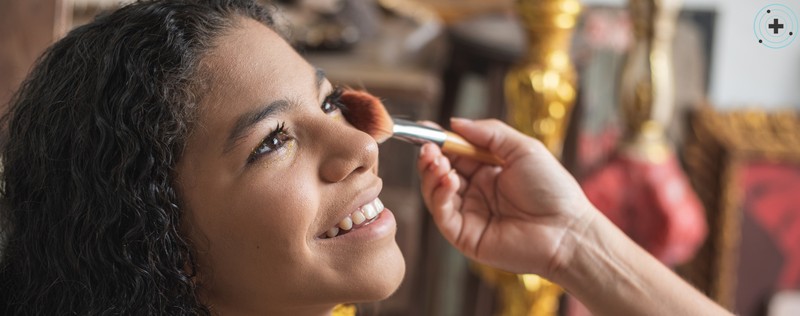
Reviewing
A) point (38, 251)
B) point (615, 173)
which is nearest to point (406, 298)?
point (615, 173)

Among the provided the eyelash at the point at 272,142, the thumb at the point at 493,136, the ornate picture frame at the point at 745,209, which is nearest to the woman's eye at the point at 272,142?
the eyelash at the point at 272,142

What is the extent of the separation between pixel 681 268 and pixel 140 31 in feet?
5.92

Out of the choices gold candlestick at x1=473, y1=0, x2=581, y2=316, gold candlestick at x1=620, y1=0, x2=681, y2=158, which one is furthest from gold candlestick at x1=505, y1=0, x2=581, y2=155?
gold candlestick at x1=620, y1=0, x2=681, y2=158

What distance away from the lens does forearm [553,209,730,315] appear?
0.98 m

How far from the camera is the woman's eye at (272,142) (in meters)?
0.82

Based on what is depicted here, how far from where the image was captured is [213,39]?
2.76 feet

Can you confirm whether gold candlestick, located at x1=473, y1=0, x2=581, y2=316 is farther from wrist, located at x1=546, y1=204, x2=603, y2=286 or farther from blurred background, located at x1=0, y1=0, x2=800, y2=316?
wrist, located at x1=546, y1=204, x2=603, y2=286

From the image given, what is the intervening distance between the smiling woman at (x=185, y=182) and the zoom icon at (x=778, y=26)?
1.56 ft

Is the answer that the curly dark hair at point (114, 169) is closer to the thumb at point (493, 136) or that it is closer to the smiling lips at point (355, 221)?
the smiling lips at point (355, 221)

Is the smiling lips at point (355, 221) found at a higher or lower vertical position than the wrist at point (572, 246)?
higher

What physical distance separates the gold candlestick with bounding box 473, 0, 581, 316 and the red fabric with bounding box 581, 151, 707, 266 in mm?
295

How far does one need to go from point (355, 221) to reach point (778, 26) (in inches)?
20.1

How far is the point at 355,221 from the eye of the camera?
33.5 inches

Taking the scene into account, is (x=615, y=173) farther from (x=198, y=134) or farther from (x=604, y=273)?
(x=198, y=134)
